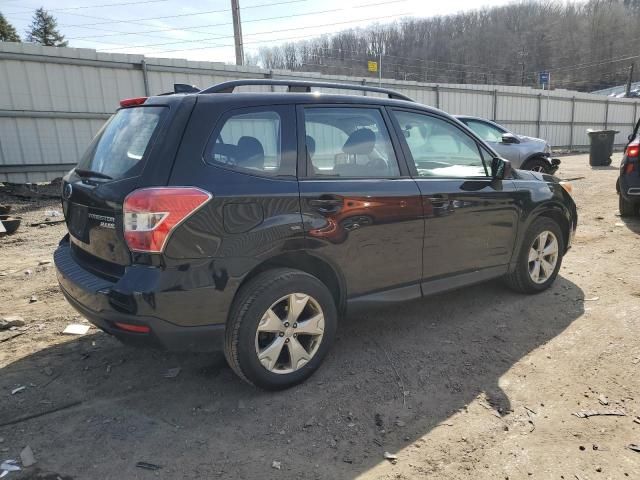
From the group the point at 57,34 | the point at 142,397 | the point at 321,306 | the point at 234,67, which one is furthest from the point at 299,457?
the point at 57,34

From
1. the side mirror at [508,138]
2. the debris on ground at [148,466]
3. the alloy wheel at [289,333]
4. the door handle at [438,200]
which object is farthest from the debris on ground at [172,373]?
the side mirror at [508,138]

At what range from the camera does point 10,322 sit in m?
3.75

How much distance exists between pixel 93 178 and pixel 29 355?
4.88 ft

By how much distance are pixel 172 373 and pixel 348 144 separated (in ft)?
6.42

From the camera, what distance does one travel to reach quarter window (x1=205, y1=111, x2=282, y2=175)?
2627 mm

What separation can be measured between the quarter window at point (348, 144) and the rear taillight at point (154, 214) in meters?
0.85

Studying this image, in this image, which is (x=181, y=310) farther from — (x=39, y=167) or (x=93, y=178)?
(x=39, y=167)

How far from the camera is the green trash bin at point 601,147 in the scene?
1553 cm

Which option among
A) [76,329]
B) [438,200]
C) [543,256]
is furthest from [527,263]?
[76,329]

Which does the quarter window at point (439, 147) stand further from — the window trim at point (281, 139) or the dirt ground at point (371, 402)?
the dirt ground at point (371, 402)

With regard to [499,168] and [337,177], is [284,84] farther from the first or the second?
[499,168]

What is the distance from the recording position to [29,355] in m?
3.34

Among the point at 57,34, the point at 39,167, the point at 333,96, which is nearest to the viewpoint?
the point at 333,96

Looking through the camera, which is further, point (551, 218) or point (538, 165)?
point (538, 165)
